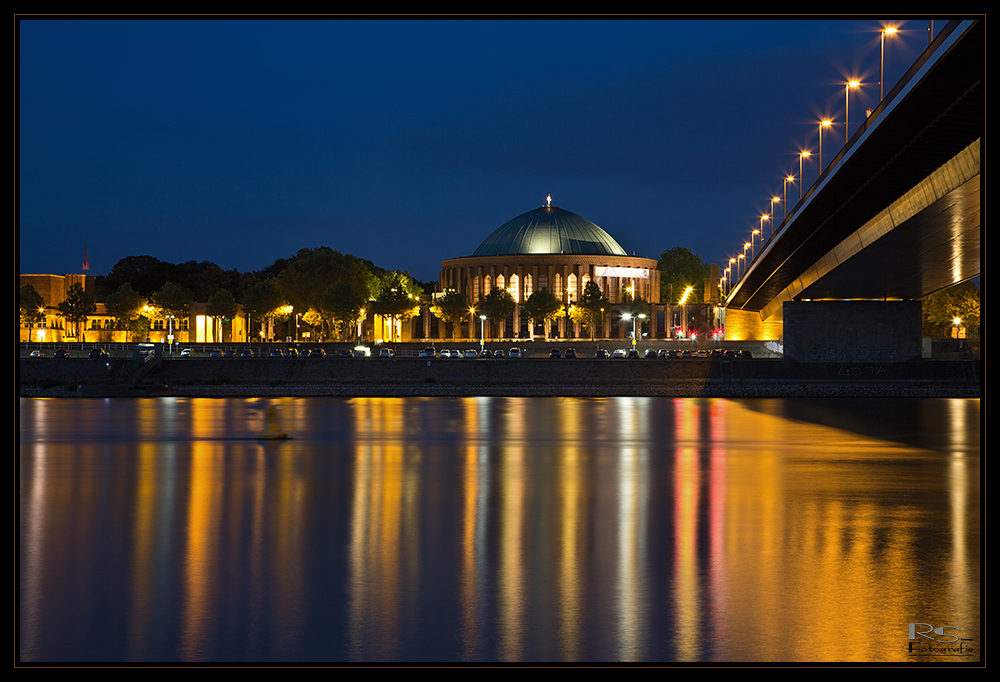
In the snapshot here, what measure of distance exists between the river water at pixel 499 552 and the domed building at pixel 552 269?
11422 cm

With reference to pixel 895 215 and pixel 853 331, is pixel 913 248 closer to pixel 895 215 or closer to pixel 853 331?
pixel 895 215

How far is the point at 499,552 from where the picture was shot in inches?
576

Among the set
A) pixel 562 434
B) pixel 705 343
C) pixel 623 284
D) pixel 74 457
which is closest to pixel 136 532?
pixel 74 457

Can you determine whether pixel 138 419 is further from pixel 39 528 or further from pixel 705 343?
pixel 705 343

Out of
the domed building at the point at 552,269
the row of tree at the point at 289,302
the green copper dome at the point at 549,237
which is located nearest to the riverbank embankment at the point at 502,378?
the row of tree at the point at 289,302

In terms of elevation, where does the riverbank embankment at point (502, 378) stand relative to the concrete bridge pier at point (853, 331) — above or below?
below

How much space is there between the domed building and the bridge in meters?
71.0

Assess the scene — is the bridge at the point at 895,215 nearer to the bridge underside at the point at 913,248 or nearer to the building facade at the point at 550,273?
the bridge underside at the point at 913,248

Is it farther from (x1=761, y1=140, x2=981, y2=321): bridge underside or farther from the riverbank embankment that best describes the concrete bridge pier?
the riverbank embankment

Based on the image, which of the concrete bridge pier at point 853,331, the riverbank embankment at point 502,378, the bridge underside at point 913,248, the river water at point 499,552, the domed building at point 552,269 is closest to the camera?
the river water at point 499,552

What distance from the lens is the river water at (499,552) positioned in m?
10.1

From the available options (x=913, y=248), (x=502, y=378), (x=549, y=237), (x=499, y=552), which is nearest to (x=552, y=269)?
(x=549, y=237)

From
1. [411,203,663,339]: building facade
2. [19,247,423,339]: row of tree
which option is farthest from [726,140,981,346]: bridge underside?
[411,203,663,339]: building facade

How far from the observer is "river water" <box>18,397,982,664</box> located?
33.3ft
